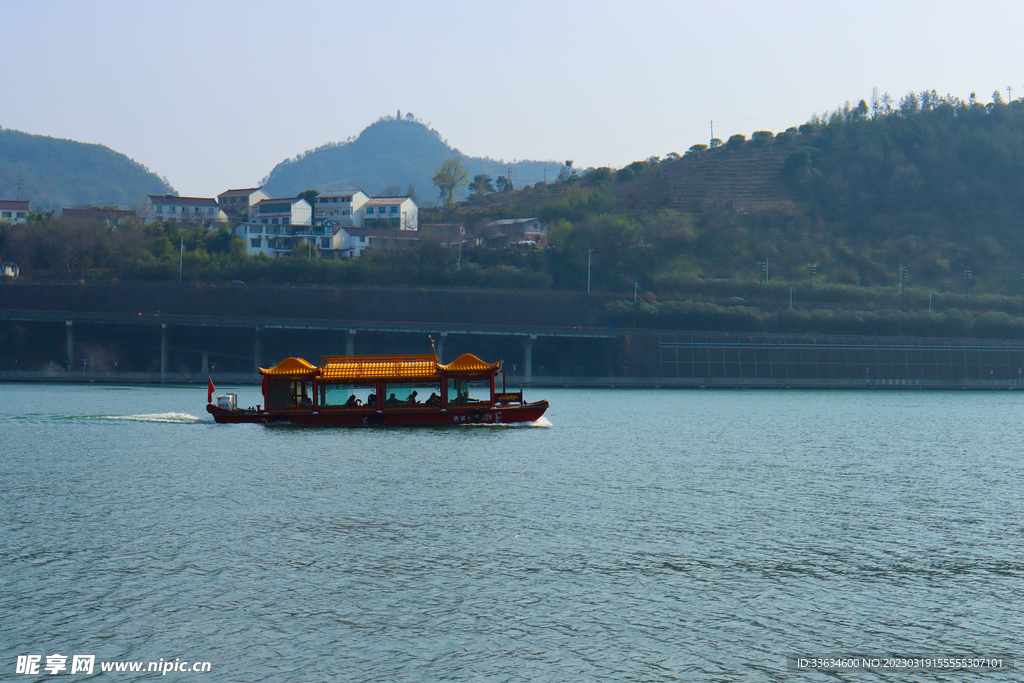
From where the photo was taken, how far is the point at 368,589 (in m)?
23.8

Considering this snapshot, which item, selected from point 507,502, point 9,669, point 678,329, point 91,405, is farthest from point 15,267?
point 9,669

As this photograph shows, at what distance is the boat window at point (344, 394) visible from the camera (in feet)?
190

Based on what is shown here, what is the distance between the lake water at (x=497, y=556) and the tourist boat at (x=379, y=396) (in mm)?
2359

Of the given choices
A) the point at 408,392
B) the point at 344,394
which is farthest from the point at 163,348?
the point at 408,392

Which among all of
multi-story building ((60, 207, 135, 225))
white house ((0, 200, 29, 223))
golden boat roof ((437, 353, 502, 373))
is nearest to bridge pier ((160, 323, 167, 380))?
multi-story building ((60, 207, 135, 225))

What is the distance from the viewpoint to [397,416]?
57812 mm

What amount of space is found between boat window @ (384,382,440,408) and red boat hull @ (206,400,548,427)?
80cm

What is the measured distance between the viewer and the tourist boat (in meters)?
57.5

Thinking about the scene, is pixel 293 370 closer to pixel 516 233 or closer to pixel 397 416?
pixel 397 416

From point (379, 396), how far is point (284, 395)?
262 inches

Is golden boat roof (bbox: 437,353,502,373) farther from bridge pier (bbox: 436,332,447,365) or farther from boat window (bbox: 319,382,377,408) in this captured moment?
bridge pier (bbox: 436,332,447,365)

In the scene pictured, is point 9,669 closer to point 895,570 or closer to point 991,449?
point 895,570

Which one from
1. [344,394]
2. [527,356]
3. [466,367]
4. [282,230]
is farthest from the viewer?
[282,230]

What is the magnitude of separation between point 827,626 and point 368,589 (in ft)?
40.1
